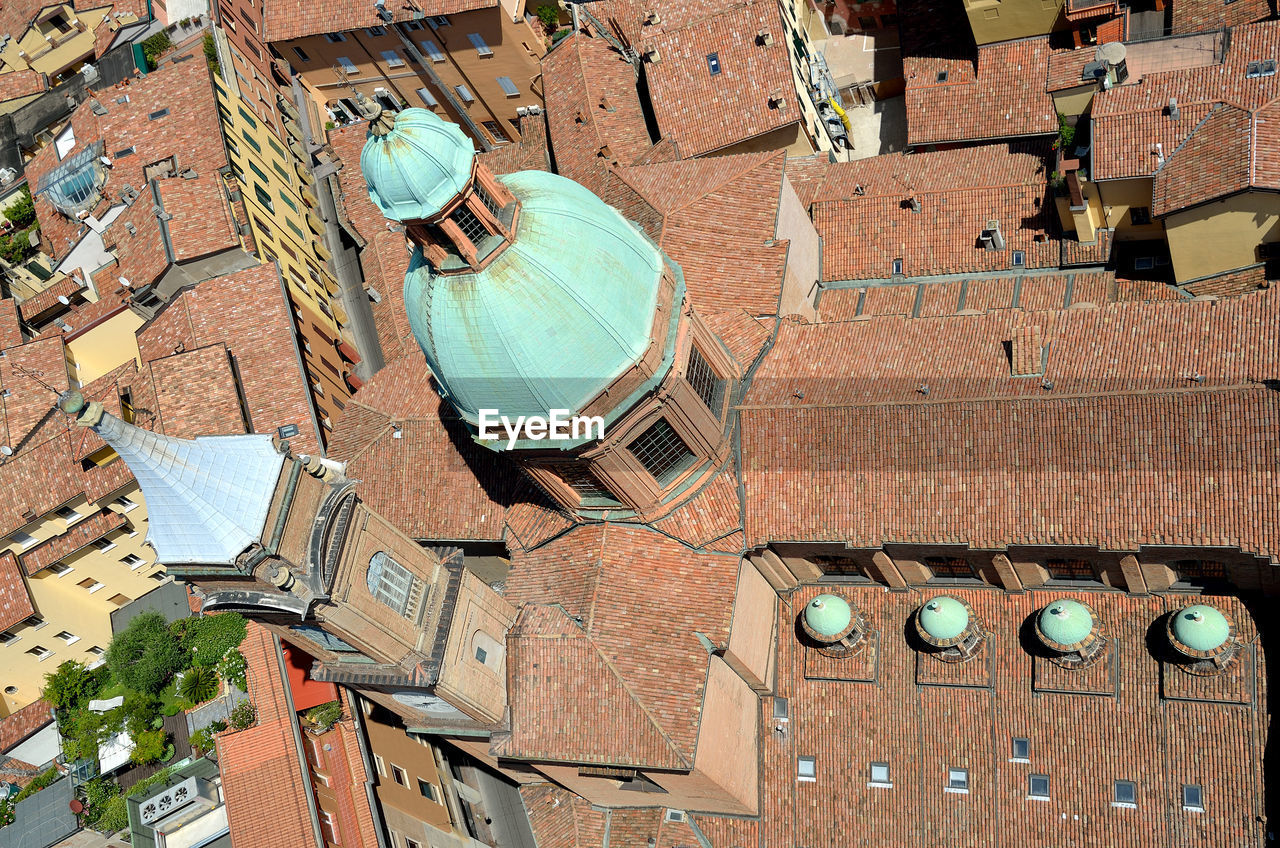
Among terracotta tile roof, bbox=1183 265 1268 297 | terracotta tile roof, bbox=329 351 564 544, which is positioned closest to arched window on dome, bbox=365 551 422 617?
terracotta tile roof, bbox=329 351 564 544

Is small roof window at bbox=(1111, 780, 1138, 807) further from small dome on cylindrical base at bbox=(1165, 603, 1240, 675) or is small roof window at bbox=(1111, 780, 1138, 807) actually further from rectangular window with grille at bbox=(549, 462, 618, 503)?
rectangular window with grille at bbox=(549, 462, 618, 503)

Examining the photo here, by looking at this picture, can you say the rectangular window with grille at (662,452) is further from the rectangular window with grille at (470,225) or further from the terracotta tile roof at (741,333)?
the rectangular window with grille at (470,225)

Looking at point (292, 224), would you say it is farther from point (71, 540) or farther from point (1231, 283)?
point (1231, 283)

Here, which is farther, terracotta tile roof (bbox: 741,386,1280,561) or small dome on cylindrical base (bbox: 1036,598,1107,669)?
small dome on cylindrical base (bbox: 1036,598,1107,669)

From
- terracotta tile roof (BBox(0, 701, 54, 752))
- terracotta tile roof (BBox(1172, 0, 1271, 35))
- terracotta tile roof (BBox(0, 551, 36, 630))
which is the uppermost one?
terracotta tile roof (BBox(1172, 0, 1271, 35))

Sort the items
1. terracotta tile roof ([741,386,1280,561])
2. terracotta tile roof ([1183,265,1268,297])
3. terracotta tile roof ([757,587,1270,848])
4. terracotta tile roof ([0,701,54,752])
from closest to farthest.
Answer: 1. terracotta tile roof ([741,386,1280,561])
2. terracotta tile roof ([757,587,1270,848])
3. terracotta tile roof ([1183,265,1268,297])
4. terracotta tile roof ([0,701,54,752])

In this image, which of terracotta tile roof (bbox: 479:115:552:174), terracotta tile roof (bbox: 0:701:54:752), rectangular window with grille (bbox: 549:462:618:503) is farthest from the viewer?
terracotta tile roof (bbox: 0:701:54:752)

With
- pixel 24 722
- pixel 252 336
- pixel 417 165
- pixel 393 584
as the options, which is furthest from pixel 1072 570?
pixel 24 722

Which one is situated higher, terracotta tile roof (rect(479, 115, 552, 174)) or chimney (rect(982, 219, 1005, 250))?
terracotta tile roof (rect(479, 115, 552, 174))
